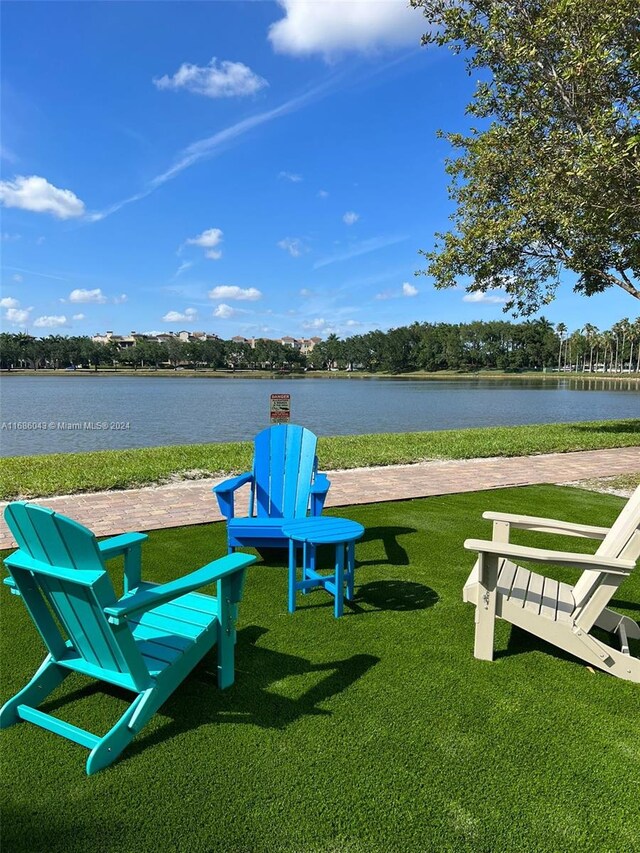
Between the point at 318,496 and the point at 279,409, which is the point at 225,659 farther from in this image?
the point at 279,409

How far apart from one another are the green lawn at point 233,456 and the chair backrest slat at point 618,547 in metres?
5.97

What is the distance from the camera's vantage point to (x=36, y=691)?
2.49 meters

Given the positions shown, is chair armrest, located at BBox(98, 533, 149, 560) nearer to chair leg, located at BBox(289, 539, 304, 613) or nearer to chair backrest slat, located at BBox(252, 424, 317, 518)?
chair leg, located at BBox(289, 539, 304, 613)

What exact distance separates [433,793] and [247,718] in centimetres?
88

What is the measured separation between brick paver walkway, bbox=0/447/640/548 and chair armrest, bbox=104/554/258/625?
3.05m

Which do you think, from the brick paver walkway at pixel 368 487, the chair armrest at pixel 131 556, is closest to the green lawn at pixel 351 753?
the chair armrest at pixel 131 556

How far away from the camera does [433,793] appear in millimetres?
2078

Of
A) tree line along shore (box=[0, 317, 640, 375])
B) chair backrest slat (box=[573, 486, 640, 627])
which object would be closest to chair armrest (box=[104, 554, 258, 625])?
chair backrest slat (box=[573, 486, 640, 627])

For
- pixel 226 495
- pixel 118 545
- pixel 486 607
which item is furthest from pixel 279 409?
pixel 486 607

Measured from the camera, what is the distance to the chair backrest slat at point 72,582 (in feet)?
6.64

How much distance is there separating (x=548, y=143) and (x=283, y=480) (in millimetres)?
6235

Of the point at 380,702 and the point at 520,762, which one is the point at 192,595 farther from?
the point at 520,762

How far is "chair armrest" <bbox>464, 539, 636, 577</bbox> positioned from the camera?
8.52ft

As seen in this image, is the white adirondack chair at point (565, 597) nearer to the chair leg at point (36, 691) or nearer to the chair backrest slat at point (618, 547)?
the chair backrest slat at point (618, 547)
